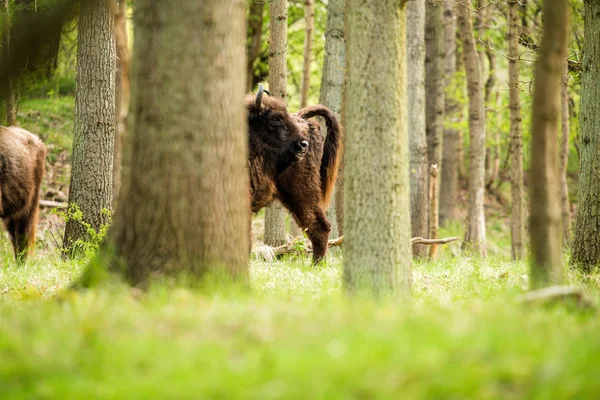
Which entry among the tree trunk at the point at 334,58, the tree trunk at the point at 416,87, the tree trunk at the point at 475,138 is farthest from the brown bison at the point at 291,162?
the tree trunk at the point at 475,138

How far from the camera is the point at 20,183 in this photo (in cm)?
1154

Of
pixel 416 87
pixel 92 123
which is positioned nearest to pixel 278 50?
pixel 416 87

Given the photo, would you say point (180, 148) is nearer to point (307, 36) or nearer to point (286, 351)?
point (286, 351)

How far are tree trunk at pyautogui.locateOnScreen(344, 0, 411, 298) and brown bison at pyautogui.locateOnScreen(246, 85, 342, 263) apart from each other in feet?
15.2

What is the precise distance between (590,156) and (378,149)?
156 inches

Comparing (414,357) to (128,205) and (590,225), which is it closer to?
(128,205)

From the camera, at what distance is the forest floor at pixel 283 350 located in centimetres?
338

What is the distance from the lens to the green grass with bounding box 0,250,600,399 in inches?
133

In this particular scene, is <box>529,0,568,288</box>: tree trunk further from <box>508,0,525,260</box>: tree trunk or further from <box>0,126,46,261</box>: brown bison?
<box>508,0,525,260</box>: tree trunk

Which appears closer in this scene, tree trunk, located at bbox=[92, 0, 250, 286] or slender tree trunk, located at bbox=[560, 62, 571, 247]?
tree trunk, located at bbox=[92, 0, 250, 286]

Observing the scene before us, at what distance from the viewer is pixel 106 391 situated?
3.36 m

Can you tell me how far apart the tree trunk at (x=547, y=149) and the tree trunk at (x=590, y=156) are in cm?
293

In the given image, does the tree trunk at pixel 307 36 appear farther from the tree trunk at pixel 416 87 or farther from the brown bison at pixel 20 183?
the brown bison at pixel 20 183

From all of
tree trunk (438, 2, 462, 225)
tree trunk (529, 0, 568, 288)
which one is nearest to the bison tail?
tree trunk (529, 0, 568, 288)
